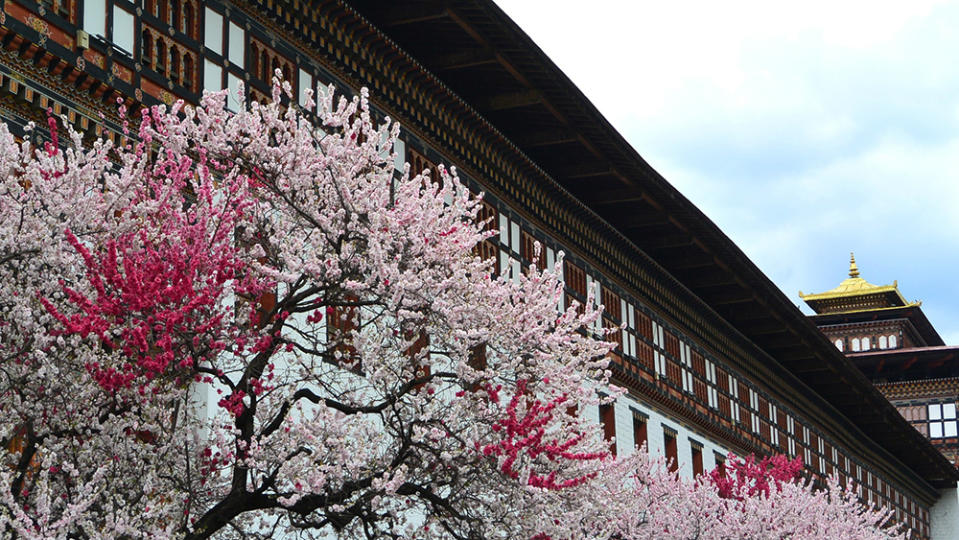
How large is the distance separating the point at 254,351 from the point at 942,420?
7154 cm

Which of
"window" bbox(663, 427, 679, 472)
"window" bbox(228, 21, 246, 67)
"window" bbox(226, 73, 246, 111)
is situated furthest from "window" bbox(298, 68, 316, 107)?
"window" bbox(663, 427, 679, 472)

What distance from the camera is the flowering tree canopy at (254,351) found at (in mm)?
13266

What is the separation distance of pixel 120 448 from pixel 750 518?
22362mm

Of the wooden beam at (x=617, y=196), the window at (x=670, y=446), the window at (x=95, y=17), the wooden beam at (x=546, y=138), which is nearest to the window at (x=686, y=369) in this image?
the window at (x=670, y=446)

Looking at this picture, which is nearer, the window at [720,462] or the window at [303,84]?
the window at [303,84]

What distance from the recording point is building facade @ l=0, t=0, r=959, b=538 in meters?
18.1

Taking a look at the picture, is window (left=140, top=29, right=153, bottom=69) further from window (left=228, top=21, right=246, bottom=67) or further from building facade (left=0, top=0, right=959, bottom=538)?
window (left=228, top=21, right=246, bottom=67)

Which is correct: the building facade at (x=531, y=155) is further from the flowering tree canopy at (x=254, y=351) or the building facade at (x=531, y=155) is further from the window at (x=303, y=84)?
the flowering tree canopy at (x=254, y=351)

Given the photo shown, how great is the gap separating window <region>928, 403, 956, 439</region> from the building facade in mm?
21318

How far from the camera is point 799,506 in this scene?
35.1 m

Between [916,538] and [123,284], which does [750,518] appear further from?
[916,538]

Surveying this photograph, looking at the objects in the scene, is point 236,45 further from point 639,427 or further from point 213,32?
point 639,427

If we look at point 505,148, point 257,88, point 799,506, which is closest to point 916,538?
point 799,506

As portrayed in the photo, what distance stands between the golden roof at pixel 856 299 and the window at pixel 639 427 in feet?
183
